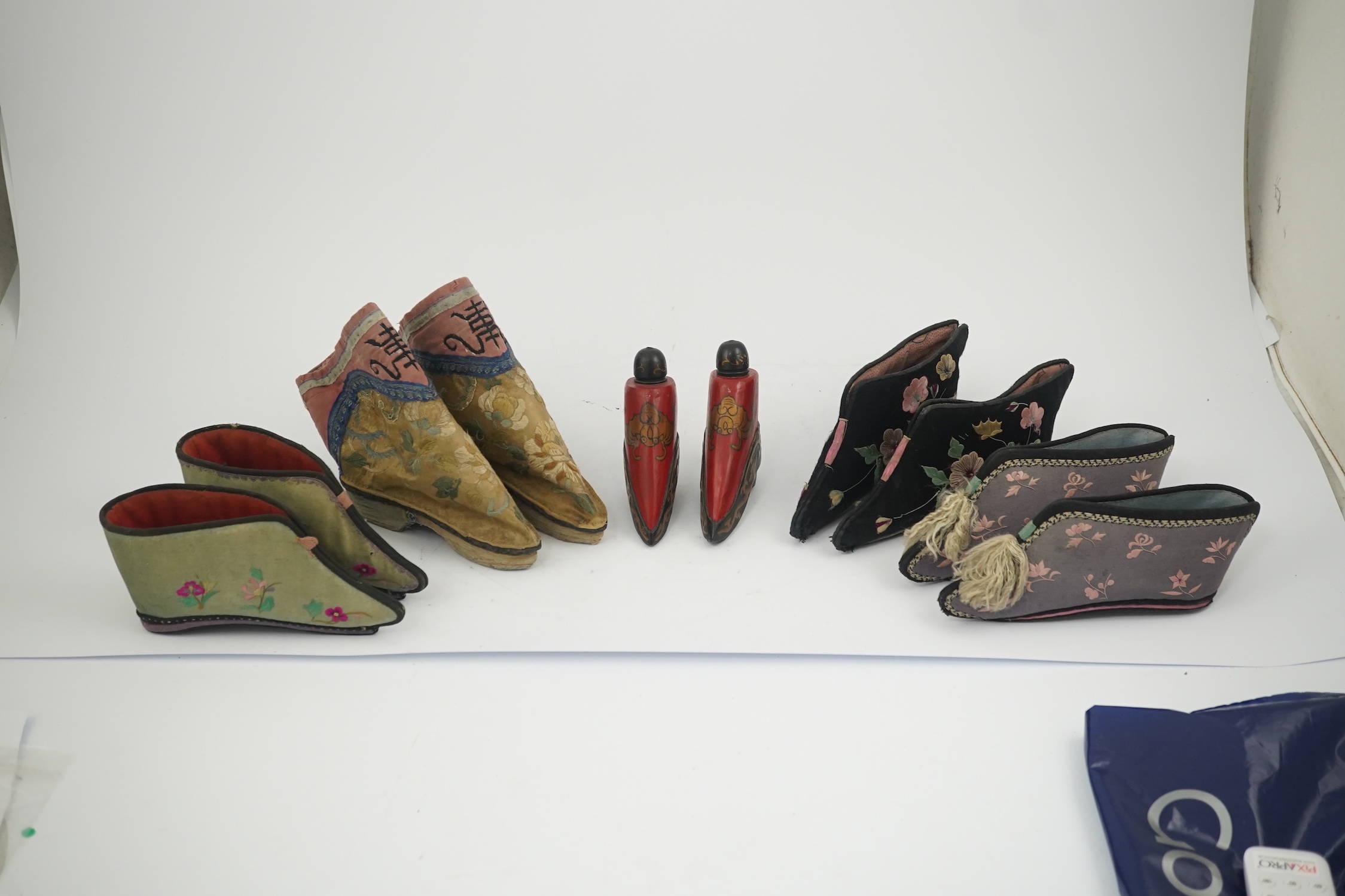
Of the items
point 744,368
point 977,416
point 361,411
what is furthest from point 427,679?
point 977,416

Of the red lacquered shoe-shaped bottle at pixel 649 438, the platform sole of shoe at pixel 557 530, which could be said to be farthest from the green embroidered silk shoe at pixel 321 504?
the red lacquered shoe-shaped bottle at pixel 649 438

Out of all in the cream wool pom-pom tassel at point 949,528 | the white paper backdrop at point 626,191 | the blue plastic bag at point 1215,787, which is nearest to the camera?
the blue plastic bag at point 1215,787

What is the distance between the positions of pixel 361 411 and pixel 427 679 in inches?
19.7

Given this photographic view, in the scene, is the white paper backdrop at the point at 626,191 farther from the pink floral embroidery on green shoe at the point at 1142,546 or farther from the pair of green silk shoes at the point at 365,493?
the pink floral embroidery on green shoe at the point at 1142,546

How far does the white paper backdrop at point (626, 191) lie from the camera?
7.43ft

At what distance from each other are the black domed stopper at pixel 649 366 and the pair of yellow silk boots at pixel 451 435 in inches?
7.6

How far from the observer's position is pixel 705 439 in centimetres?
177

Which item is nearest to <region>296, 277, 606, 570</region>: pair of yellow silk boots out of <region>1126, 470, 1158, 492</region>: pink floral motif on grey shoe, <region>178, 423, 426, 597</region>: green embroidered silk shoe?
<region>178, 423, 426, 597</region>: green embroidered silk shoe

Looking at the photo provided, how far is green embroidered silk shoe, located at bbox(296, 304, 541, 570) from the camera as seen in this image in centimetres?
162

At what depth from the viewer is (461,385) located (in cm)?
175

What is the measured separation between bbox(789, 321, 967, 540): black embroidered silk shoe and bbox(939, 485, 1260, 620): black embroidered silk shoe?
0.30m

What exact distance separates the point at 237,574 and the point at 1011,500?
1.14 meters

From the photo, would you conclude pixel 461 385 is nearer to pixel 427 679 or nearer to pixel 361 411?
pixel 361 411

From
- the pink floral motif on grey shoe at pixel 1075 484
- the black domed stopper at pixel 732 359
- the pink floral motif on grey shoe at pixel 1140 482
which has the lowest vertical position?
the pink floral motif on grey shoe at pixel 1075 484
